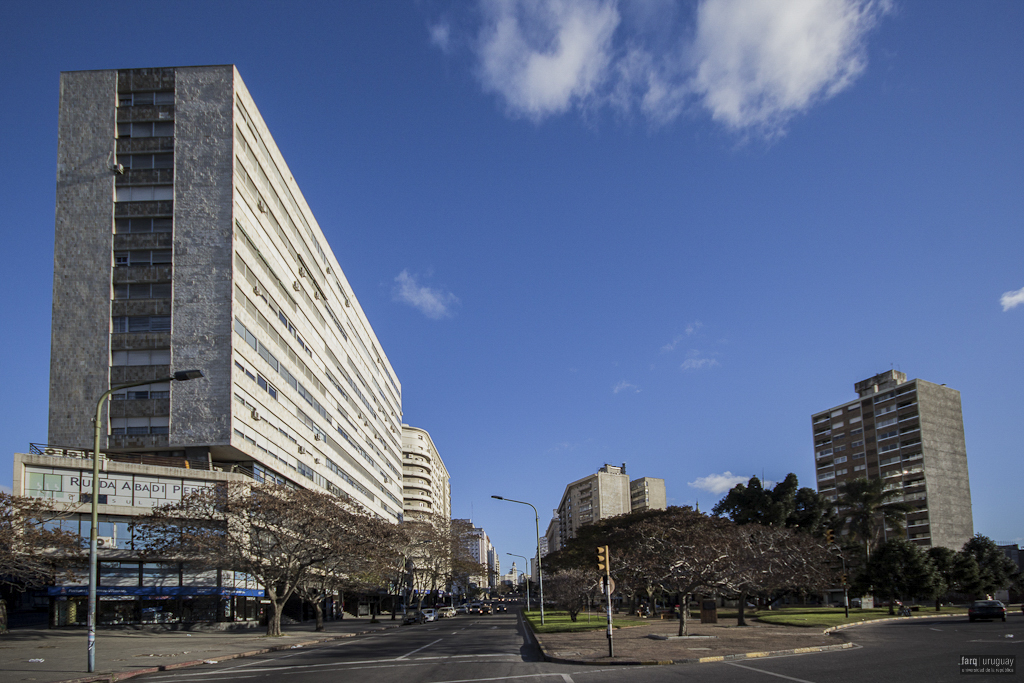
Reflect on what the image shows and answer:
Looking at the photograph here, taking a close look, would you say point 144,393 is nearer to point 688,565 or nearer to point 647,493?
point 688,565

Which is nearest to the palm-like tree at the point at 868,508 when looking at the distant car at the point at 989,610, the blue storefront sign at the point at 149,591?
the distant car at the point at 989,610

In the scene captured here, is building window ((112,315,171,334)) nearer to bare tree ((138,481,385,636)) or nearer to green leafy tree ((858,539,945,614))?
bare tree ((138,481,385,636))

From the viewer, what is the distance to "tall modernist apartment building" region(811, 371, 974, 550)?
11031cm

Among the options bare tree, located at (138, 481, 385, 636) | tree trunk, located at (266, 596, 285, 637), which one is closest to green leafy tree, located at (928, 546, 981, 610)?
bare tree, located at (138, 481, 385, 636)

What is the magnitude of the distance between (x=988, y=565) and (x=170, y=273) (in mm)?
82307

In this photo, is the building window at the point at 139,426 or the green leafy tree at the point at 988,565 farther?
the green leafy tree at the point at 988,565

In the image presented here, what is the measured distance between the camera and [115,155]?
52.4m

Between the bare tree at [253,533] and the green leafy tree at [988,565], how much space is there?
212ft

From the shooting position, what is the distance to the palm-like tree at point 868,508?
69.4 meters

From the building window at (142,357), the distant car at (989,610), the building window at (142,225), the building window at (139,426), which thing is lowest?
the distant car at (989,610)

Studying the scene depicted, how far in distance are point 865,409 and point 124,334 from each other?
11027 cm

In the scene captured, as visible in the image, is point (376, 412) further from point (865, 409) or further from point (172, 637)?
point (865, 409)

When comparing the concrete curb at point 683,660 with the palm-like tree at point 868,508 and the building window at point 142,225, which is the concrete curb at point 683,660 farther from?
the palm-like tree at point 868,508

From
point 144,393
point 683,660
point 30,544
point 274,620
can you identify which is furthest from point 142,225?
point 683,660
